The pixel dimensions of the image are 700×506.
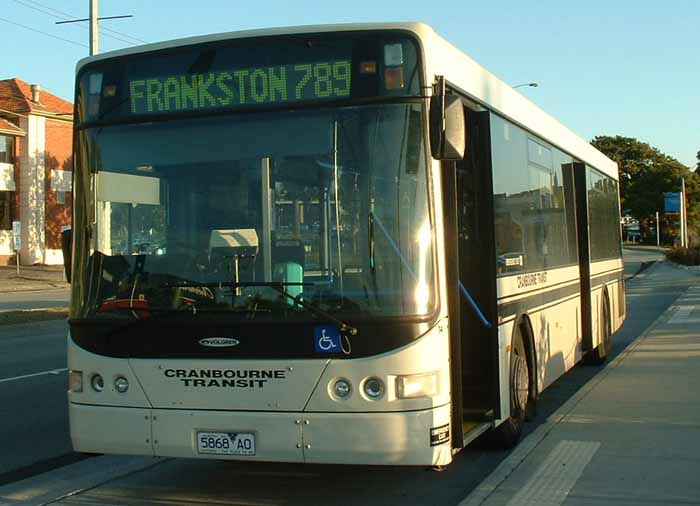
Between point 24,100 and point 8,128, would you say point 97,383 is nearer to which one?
point 8,128

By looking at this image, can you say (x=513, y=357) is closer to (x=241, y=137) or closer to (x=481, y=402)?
(x=481, y=402)

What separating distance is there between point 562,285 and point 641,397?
1.48 meters

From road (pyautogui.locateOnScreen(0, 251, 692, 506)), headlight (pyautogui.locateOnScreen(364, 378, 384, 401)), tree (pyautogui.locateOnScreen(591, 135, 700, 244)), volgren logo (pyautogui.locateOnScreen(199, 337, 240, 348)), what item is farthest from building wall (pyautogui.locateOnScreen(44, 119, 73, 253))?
tree (pyautogui.locateOnScreen(591, 135, 700, 244))

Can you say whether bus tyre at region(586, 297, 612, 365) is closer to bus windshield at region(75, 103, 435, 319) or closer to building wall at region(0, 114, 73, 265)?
bus windshield at region(75, 103, 435, 319)

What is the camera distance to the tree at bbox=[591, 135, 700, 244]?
99.8 metres

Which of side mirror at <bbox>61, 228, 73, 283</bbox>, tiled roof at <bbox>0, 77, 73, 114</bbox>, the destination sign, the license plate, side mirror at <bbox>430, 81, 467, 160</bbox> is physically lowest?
the license plate

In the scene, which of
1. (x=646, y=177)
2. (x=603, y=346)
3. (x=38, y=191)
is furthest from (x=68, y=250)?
(x=646, y=177)

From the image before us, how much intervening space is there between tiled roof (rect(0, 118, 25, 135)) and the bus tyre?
142 feet

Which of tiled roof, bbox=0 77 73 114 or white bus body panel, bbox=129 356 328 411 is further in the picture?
tiled roof, bbox=0 77 73 114

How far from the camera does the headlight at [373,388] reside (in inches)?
225

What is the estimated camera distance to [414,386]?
573 cm

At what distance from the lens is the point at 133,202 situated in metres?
6.39

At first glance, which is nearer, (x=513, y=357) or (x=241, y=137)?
(x=241, y=137)

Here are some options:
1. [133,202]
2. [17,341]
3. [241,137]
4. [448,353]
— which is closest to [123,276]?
[133,202]
